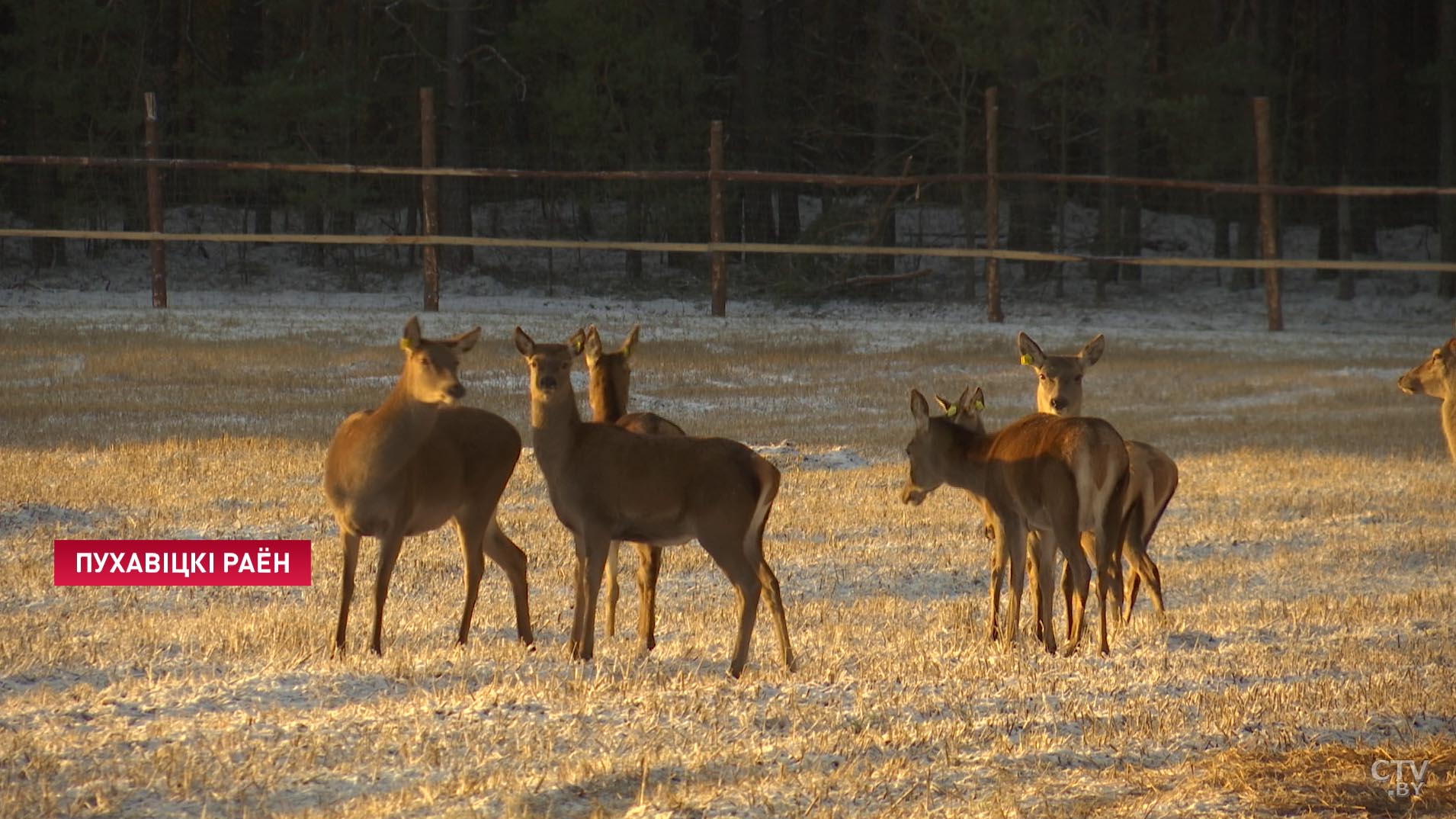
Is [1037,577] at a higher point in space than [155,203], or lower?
lower

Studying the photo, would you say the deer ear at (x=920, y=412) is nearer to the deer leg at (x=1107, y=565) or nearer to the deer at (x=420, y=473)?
the deer leg at (x=1107, y=565)

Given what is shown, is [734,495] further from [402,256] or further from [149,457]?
[402,256]

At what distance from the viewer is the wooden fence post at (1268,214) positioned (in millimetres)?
26641

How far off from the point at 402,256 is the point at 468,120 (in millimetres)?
2937

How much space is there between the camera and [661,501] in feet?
25.7

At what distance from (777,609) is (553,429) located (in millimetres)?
1233

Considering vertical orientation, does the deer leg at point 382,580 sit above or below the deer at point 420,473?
below

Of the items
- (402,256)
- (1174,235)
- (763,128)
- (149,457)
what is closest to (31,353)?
(149,457)

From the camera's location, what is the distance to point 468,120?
35125 mm

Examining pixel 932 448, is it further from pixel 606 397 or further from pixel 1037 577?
pixel 606 397

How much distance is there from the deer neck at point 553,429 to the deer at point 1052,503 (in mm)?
2099

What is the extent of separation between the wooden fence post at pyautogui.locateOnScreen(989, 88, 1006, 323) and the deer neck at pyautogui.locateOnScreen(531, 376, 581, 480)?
724 inches
